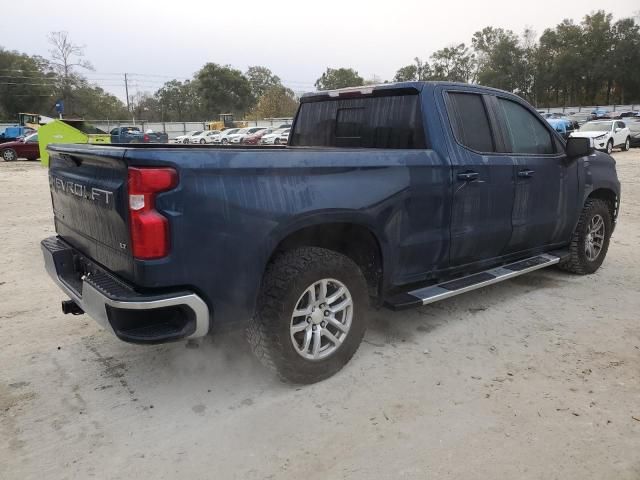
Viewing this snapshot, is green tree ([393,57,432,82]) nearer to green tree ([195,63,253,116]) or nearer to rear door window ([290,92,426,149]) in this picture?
green tree ([195,63,253,116])

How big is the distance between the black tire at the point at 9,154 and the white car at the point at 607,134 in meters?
26.1

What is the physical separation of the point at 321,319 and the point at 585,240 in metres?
3.58

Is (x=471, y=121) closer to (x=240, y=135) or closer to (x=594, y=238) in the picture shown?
(x=594, y=238)

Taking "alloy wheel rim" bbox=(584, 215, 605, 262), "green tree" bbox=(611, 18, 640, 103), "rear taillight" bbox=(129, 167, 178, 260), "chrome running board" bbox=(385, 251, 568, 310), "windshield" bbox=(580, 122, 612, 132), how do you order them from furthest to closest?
"green tree" bbox=(611, 18, 640, 103)
"windshield" bbox=(580, 122, 612, 132)
"alloy wheel rim" bbox=(584, 215, 605, 262)
"chrome running board" bbox=(385, 251, 568, 310)
"rear taillight" bbox=(129, 167, 178, 260)

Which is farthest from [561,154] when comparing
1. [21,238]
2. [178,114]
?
[178,114]

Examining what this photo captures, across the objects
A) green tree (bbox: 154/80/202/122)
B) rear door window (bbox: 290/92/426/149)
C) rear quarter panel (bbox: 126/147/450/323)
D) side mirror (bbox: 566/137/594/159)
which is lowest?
rear quarter panel (bbox: 126/147/450/323)

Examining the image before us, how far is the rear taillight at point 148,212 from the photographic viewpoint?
8.12ft

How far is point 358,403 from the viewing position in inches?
123

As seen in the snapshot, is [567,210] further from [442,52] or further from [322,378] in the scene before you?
[442,52]

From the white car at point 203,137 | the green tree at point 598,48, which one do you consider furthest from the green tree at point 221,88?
the green tree at point 598,48

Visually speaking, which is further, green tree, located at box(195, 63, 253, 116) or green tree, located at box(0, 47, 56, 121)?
green tree, located at box(195, 63, 253, 116)

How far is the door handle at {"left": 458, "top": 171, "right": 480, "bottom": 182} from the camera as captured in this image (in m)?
3.82

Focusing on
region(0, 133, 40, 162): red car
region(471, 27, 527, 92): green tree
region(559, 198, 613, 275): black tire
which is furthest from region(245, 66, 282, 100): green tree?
region(559, 198, 613, 275): black tire

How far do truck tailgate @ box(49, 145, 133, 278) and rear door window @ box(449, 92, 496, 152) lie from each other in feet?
8.12
